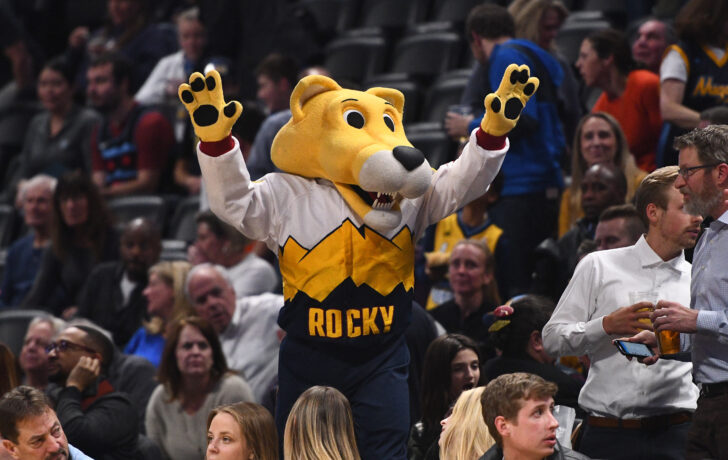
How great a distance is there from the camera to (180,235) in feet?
26.8

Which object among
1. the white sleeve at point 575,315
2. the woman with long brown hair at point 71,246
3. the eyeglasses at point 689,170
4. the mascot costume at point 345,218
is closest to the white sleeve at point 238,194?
the mascot costume at point 345,218

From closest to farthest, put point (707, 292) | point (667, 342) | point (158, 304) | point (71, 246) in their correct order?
point (707, 292)
point (667, 342)
point (158, 304)
point (71, 246)

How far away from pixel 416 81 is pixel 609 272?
14.9 feet

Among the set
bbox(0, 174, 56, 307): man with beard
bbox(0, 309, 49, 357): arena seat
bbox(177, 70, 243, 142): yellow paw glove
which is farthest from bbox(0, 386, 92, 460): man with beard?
bbox(0, 174, 56, 307): man with beard

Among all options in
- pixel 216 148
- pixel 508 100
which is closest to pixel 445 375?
pixel 508 100

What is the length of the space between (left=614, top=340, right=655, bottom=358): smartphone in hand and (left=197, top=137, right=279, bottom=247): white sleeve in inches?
45.5

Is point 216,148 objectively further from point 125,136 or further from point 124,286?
point 125,136

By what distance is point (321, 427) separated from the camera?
13.3 ft

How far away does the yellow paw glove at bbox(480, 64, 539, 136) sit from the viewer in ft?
13.7

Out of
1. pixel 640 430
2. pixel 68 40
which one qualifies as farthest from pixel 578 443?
pixel 68 40

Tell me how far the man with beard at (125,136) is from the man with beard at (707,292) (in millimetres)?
4823

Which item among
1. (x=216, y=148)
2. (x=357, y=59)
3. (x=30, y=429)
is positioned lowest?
(x=30, y=429)

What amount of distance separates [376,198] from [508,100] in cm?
51

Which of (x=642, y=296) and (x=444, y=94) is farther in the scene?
(x=444, y=94)
